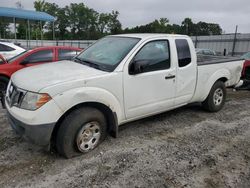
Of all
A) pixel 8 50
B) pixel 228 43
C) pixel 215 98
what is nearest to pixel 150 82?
pixel 215 98

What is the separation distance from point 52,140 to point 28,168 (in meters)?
0.47

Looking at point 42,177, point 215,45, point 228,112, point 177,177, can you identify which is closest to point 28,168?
point 42,177

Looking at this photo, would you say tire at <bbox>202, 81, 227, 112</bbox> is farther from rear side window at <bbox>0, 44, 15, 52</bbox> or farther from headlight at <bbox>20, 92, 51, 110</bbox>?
rear side window at <bbox>0, 44, 15, 52</bbox>

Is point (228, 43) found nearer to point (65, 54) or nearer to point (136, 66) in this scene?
point (65, 54)

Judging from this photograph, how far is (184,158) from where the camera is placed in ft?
11.3

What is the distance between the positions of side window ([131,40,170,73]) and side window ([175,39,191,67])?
0.93 ft

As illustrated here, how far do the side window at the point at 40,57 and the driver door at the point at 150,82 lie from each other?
414 cm

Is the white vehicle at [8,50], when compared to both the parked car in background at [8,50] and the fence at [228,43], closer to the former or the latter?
the parked car in background at [8,50]

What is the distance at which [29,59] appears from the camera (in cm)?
676

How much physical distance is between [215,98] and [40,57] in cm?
503

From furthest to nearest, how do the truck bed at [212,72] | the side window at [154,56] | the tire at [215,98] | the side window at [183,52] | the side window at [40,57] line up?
the side window at [40,57] → the tire at [215,98] → the truck bed at [212,72] → the side window at [183,52] → the side window at [154,56]

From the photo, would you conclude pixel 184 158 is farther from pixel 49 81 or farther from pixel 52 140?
pixel 49 81

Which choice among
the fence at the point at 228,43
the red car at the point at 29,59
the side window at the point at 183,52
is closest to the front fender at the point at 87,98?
the side window at the point at 183,52

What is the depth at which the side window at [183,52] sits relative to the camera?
14.4ft
